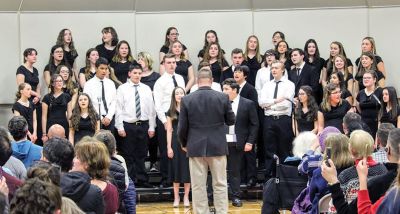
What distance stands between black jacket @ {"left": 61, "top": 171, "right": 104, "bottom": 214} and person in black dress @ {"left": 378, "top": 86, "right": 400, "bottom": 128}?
7.07 m

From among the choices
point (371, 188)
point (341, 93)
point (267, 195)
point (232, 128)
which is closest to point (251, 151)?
point (232, 128)

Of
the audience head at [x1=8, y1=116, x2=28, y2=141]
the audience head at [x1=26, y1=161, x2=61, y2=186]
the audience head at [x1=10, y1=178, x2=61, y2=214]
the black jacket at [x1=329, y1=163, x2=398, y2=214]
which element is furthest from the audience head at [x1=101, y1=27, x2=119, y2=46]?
the audience head at [x1=10, y1=178, x2=61, y2=214]

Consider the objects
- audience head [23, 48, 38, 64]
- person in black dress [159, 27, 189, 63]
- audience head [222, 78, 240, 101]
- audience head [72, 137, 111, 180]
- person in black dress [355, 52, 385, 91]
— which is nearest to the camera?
audience head [72, 137, 111, 180]

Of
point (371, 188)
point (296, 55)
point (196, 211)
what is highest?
point (296, 55)

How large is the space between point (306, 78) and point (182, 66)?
1.91 metres

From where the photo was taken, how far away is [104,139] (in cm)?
650

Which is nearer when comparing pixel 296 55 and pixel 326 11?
pixel 296 55

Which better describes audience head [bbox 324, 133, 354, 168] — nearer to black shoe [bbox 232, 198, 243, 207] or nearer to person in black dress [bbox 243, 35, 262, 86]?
black shoe [bbox 232, 198, 243, 207]

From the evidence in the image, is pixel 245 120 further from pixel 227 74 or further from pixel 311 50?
pixel 311 50

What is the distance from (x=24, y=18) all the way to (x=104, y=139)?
25.9 feet

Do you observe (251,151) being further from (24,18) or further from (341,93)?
(24,18)

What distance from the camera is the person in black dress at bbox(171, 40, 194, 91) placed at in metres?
12.7

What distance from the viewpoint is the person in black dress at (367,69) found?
41.2ft

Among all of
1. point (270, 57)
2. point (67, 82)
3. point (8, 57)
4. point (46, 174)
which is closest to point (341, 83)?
point (270, 57)
